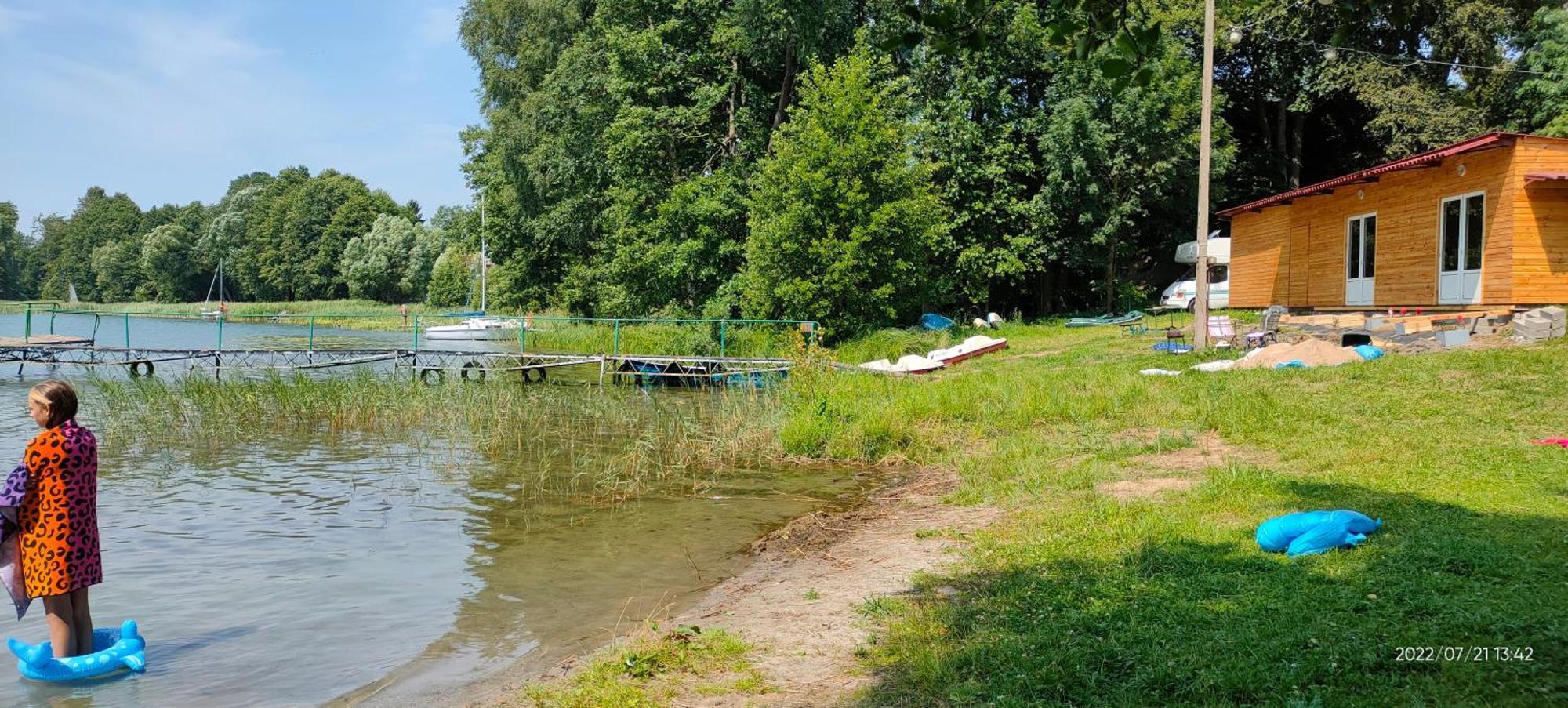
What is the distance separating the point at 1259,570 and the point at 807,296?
21390mm

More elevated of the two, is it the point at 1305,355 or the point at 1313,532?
the point at 1305,355

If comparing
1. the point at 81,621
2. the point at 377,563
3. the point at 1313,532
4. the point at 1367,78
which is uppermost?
the point at 1367,78

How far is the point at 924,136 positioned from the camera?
103 ft

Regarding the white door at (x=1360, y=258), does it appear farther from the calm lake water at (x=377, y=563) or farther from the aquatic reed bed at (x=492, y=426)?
the calm lake water at (x=377, y=563)

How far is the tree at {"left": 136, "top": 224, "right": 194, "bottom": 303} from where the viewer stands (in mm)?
94438

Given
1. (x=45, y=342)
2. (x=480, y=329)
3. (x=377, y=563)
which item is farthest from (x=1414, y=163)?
(x=480, y=329)

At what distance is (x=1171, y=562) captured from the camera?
575cm

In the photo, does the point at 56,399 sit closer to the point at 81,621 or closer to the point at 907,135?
the point at 81,621

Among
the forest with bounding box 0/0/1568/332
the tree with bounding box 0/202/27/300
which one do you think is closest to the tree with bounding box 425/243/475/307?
the forest with bounding box 0/0/1568/332

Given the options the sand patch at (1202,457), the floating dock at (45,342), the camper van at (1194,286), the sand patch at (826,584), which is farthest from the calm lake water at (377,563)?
the camper van at (1194,286)

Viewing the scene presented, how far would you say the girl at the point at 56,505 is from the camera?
5.09 metres

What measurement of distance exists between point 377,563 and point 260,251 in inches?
3990

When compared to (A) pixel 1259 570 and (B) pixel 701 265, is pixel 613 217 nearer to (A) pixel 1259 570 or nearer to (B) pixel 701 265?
(B) pixel 701 265

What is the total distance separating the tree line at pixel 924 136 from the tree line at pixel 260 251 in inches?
1548
